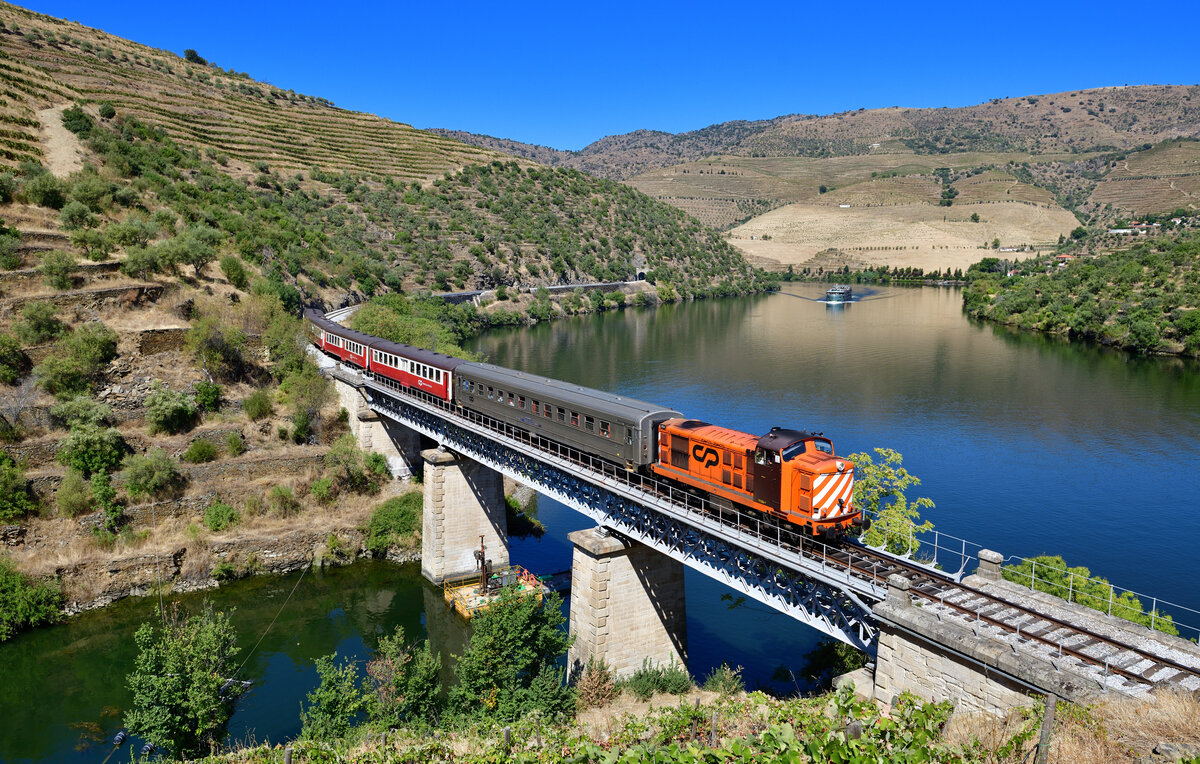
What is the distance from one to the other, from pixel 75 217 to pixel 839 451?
51419 millimetres

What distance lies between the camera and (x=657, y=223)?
155250mm

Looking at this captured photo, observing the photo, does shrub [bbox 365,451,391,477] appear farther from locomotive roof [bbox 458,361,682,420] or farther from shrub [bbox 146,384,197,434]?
locomotive roof [bbox 458,361,682,420]

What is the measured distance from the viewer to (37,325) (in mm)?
37250

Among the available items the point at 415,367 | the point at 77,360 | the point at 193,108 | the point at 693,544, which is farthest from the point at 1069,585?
the point at 193,108

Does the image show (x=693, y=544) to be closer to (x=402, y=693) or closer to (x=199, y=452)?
(x=402, y=693)

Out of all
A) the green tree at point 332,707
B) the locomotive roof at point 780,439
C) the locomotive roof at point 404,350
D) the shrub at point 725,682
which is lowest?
the shrub at point 725,682

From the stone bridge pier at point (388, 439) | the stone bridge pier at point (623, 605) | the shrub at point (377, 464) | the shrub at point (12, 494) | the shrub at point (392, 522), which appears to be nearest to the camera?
the stone bridge pier at point (623, 605)

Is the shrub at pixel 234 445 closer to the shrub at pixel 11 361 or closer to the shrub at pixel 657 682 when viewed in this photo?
the shrub at pixel 11 361

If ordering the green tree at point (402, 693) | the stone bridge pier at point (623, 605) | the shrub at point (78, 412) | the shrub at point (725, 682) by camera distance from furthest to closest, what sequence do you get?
the shrub at point (78, 412), the stone bridge pier at point (623, 605), the shrub at point (725, 682), the green tree at point (402, 693)

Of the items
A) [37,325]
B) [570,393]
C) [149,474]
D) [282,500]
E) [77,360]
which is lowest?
[282,500]

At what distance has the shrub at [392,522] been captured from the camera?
35.8m

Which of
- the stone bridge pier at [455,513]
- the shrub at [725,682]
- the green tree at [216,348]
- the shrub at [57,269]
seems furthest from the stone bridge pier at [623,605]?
the shrub at [57,269]

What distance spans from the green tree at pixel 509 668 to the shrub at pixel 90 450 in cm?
2382

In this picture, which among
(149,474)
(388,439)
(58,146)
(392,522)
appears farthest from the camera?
(58,146)
